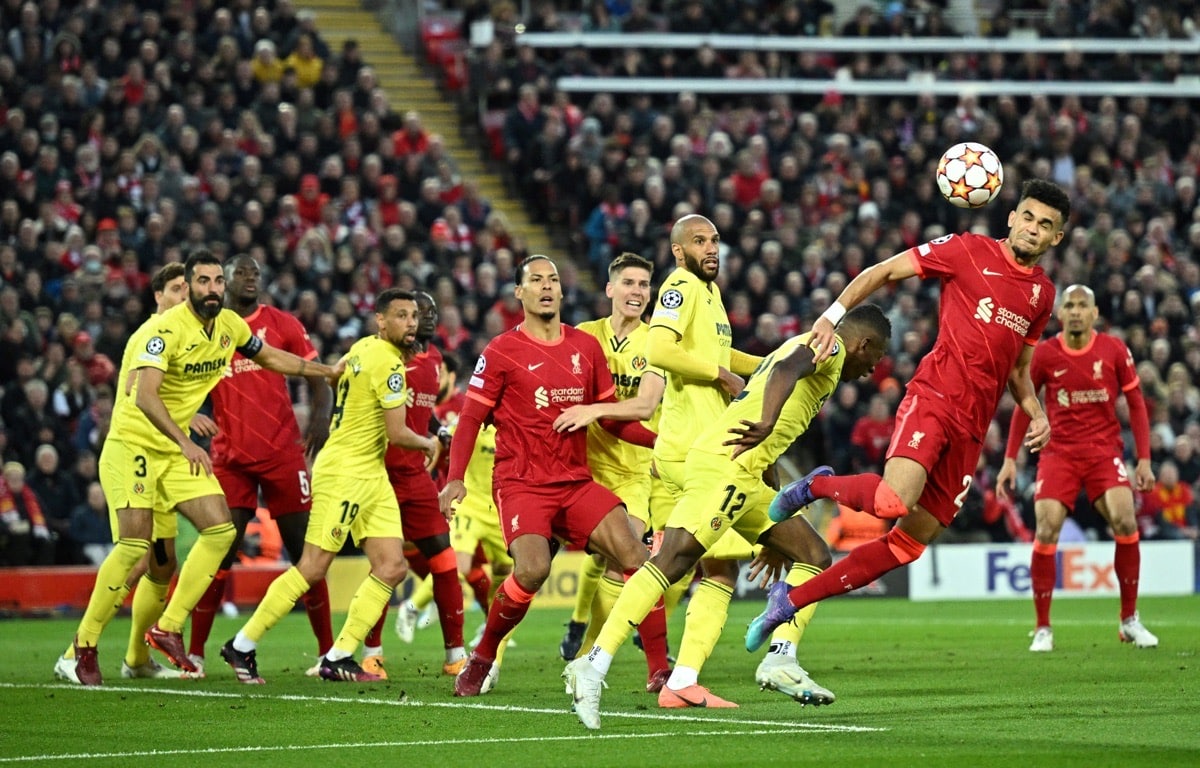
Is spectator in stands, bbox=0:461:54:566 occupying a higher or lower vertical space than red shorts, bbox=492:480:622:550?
lower

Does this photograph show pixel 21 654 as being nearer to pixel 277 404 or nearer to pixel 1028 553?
→ pixel 277 404

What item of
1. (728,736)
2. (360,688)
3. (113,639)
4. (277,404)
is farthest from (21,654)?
(728,736)

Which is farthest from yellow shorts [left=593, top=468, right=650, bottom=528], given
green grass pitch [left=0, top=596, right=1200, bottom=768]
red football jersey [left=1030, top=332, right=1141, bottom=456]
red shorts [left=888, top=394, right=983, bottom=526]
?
red football jersey [left=1030, top=332, right=1141, bottom=456]

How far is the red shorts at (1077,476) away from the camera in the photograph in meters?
15.3

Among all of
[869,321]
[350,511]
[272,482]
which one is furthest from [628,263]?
[869,321]

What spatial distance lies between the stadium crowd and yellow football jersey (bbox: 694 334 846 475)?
39.2 ft

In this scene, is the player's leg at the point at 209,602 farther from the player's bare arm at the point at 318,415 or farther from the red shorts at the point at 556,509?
the red shorts at the point at 556,509

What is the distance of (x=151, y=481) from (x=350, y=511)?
51.5 inches

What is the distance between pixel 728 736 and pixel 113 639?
9.74m

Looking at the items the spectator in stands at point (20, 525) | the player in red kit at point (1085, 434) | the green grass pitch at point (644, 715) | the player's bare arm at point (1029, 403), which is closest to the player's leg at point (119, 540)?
the green grass pitch at point (644, 715)

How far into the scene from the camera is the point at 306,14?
27062 mm

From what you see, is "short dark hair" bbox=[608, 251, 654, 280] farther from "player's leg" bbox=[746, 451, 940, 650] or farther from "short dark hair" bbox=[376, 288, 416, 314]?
"player's leg" bbox=[746, 451, 940, 650]

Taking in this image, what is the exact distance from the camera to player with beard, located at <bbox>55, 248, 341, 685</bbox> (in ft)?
39.7

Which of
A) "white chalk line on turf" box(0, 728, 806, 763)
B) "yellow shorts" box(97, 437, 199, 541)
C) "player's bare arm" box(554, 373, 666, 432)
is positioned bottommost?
"white chalk line on turf" box(0, 728, 806, 763)
